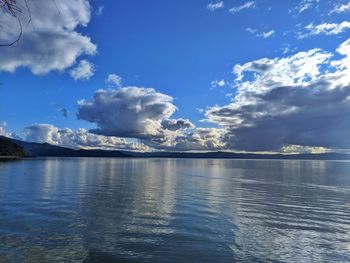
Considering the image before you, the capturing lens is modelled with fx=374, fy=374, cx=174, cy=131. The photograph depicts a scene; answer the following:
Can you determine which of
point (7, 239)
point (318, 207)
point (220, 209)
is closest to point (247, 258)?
point (7, 239)

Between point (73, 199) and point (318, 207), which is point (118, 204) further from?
point (318, 207)

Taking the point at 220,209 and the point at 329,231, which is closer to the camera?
the point at 329,231

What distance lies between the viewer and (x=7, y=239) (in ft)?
82.0

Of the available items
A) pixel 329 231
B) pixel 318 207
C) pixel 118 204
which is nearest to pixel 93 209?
pixel 118 204

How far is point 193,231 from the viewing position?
29156 mm

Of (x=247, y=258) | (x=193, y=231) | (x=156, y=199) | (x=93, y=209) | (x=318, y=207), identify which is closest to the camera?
(x=247, y=258)

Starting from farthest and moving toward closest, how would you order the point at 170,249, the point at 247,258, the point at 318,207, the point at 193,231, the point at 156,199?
the point at 156,199, the point at 318,207, the point at 193,231, the point at 170,249, the point at 247,258

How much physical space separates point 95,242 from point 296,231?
52.7 ft

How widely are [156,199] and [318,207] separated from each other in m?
20.1

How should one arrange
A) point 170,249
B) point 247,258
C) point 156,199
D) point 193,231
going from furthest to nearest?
point 156,199
point 193,231
point 170,249
point 247,258

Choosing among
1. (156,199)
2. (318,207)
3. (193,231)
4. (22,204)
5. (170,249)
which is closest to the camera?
(170,249)

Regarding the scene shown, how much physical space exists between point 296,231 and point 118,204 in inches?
835

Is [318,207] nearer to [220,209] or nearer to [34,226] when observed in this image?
[220,209]

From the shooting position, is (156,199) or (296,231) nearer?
(296,231)
